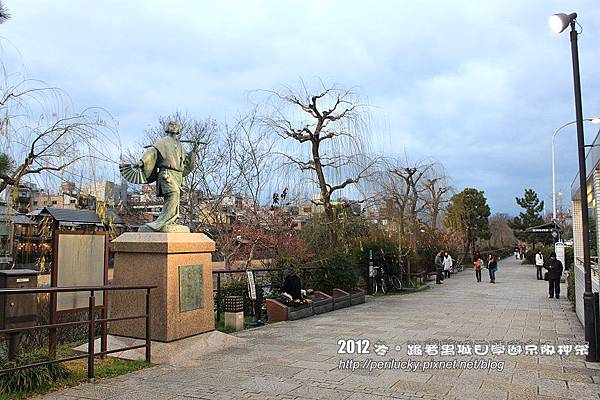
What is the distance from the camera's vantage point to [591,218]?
1144 cm

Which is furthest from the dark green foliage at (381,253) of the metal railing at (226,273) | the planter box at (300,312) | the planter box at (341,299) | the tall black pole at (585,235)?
the tall black pole at (585,235)

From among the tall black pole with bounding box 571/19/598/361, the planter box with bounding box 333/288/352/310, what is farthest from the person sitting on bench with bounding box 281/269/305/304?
the tall black pole with bounding box 571/19/598/361

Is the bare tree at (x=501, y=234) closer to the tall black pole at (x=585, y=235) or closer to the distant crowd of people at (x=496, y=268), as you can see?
the distant crowd of people at (x=496, y=268)

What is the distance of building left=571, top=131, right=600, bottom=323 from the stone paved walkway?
1026 mm

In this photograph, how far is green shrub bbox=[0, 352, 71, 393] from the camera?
510cm

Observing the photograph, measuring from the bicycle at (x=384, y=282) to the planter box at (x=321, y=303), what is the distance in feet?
17.4

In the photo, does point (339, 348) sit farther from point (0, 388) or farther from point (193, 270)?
point (0, 388)

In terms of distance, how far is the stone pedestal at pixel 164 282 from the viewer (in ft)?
23.4

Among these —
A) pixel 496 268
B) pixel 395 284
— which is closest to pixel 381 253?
pixel 395 284

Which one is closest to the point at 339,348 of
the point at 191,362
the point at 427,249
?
the point at 191,362

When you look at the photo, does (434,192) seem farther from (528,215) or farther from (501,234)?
(501,234)

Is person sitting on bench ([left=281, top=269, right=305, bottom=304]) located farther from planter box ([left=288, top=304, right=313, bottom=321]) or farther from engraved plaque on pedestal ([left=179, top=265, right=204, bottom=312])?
engraved plaque on pedestal ([left=179, top=265, right=204, bottom=312])

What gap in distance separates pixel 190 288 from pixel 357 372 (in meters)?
2.95

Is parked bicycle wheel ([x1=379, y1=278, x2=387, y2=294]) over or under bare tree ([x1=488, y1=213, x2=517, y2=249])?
under
